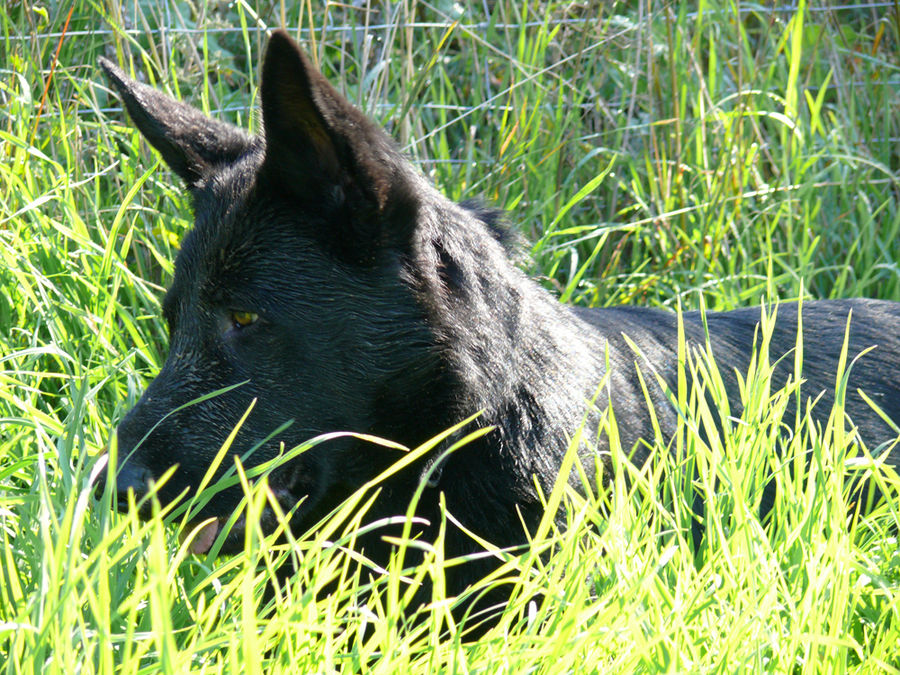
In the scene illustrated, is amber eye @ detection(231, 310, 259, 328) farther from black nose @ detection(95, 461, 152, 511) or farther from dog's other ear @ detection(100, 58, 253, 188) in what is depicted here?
dog's other ear @ detection(100, 58, 253, 188)

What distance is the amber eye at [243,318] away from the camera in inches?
80.2

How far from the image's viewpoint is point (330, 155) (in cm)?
197

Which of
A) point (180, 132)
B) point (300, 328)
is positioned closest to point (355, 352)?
point (300, 328)

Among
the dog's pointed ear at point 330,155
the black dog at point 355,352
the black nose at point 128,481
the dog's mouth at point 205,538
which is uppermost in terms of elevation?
the dog's pointed ear at point 330,155

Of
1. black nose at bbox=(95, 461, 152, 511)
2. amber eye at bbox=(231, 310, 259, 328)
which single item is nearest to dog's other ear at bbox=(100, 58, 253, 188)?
amber eye at bbox=(231, 310, 259, 328)

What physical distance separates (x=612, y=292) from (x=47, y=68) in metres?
2.37

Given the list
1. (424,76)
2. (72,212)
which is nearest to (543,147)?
(424,76)

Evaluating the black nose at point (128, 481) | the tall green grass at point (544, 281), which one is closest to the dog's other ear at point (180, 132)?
the tall green grass at point (544, 281)

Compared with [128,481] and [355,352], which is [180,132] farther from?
[128,481]

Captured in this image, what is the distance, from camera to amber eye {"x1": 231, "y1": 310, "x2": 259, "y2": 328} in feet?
6.68

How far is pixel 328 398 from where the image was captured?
2.02 m

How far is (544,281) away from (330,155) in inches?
67.2

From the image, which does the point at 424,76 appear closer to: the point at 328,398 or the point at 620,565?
the point at 328,398

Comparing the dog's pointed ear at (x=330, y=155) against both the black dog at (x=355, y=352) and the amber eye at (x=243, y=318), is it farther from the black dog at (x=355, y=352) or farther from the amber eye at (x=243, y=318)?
the amber eye at (x=243, y=318)
